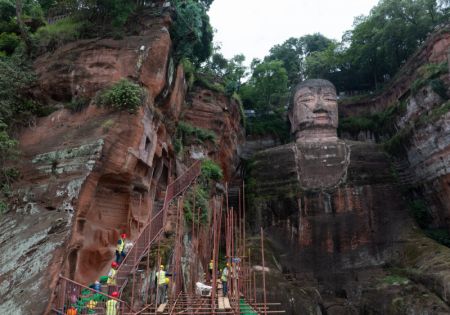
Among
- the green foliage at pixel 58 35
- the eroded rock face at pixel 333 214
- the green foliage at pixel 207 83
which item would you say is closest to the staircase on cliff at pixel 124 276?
the green foliage at pixel 58 35

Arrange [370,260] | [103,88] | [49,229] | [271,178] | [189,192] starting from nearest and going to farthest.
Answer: [49,229] < [103,88] < [189,192] < [370,260] < [271,178]

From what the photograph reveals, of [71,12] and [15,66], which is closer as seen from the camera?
[15,66]

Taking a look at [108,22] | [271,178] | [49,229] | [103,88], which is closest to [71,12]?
[108,22]

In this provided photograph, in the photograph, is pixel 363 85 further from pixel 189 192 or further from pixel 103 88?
pixel 103 88

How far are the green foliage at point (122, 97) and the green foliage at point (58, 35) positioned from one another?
4.22 metres

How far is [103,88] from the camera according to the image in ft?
48.8

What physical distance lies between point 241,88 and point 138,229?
84.4 feet

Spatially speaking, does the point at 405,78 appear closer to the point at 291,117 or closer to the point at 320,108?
the point at 320,108

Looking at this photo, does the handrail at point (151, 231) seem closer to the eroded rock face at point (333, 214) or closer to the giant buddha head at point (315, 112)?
the eroded rock face at point (333, 214)

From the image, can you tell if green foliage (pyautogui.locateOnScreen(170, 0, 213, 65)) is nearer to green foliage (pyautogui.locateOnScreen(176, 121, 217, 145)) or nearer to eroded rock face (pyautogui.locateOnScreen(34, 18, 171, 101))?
eroded rock face (pyautogui.locateOnScreen(34, 18, 171, 101))

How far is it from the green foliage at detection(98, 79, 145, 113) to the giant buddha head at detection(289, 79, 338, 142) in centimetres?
1786

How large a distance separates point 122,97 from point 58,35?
533 cm

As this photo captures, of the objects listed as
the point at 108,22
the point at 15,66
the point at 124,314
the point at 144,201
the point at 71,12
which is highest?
the point at 71,12

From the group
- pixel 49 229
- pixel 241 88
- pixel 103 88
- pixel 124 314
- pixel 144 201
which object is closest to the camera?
pixel 124 314
